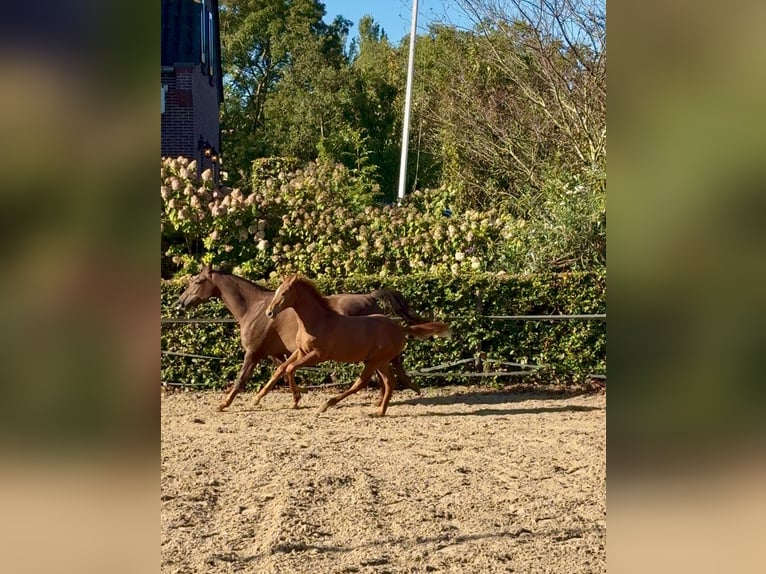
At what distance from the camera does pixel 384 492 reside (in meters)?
5.71

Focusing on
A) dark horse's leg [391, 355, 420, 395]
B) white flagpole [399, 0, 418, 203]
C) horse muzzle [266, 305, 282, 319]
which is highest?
white flagpole [399, 0, 418, 203]

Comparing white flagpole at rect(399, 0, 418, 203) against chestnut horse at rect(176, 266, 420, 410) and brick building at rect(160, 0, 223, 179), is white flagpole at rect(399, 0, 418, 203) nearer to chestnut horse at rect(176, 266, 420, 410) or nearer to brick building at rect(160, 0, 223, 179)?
brick building at rect(160, 0, 223, 179)

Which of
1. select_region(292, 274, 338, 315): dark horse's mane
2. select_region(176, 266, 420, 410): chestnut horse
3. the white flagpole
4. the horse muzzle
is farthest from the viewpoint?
the white flagpole

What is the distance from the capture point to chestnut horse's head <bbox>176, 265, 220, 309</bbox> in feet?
32.8

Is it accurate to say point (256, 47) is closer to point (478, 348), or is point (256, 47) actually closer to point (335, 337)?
point (478, 348)

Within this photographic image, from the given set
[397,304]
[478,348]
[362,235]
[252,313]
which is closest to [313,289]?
[252,313]

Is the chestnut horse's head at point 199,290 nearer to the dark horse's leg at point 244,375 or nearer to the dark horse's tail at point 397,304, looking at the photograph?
the dark horse's leg at point 244,375

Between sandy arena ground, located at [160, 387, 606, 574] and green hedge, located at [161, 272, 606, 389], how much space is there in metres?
1.83

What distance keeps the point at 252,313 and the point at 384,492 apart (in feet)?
15.2

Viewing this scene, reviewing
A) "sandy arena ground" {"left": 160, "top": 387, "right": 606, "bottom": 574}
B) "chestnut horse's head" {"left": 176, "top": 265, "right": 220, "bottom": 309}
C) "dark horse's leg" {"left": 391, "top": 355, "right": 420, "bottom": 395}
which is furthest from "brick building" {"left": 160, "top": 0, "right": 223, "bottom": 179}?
"sandy arena ground" {"left": 160, "top": 387, "right": 606, "bottom": 574}
